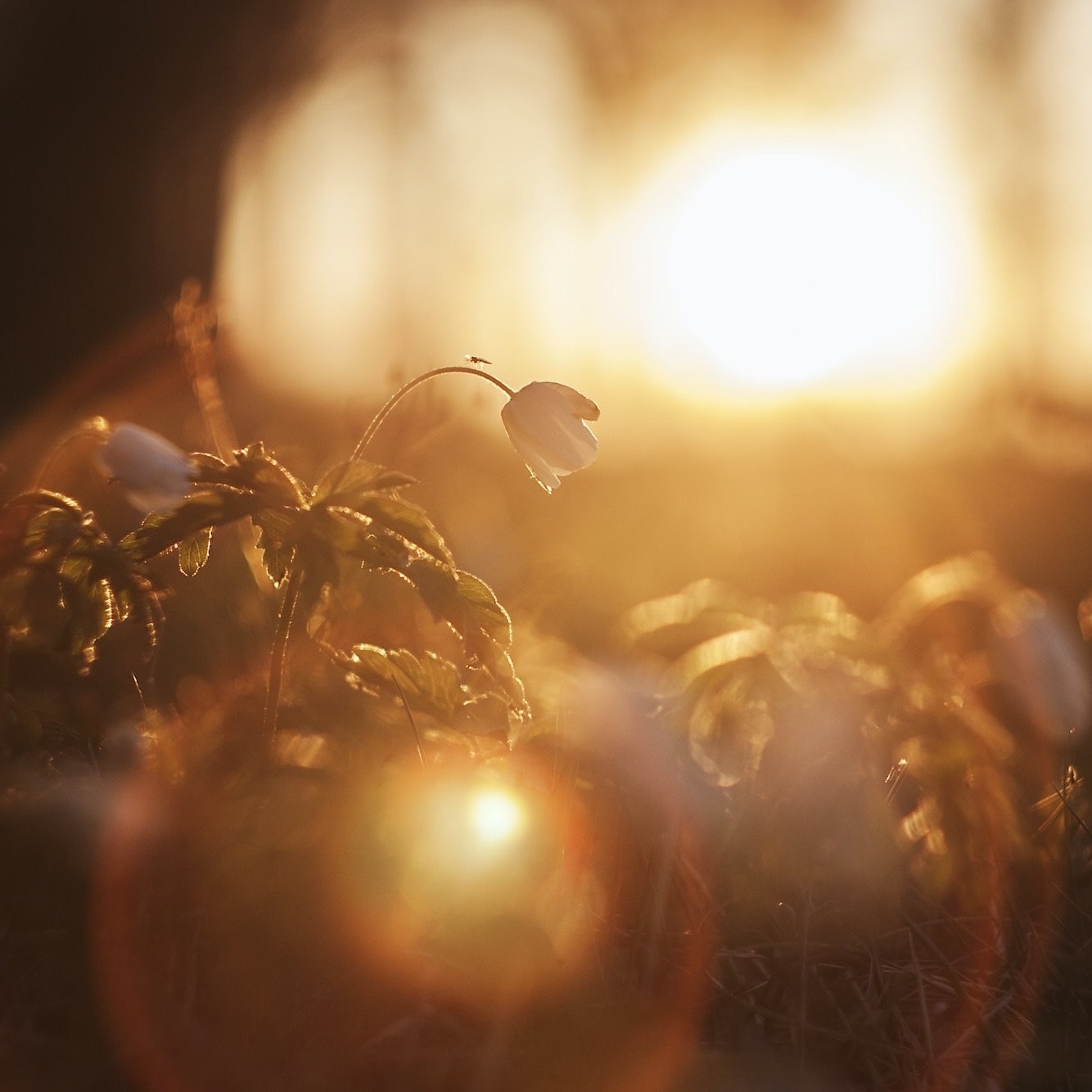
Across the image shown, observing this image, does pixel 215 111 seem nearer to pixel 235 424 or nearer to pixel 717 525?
pixel 235 424

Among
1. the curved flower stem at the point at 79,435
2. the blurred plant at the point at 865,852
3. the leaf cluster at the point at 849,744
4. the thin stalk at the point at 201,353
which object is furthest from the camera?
the thin stalk at the point at 201,353

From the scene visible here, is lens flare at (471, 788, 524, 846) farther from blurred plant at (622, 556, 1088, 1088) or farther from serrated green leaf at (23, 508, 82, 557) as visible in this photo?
serrated green leaf at (23, 508, 82, 557)

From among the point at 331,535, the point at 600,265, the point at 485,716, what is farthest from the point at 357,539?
the point at 600,265

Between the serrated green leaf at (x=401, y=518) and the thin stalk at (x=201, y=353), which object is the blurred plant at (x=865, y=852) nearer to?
the serrated green leaf at (x=401, y=518)

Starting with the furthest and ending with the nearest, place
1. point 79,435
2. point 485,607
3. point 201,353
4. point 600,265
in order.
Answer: point 600,265 → point 201,353 → point 79,435 → point 485,607

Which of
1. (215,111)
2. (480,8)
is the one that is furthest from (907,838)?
(480,8)

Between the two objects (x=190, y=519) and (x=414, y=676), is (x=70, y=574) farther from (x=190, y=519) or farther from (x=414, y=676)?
(x=414, y=676)

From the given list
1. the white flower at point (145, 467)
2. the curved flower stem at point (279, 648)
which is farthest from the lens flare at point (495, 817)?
the white flower at point (145, 467)
